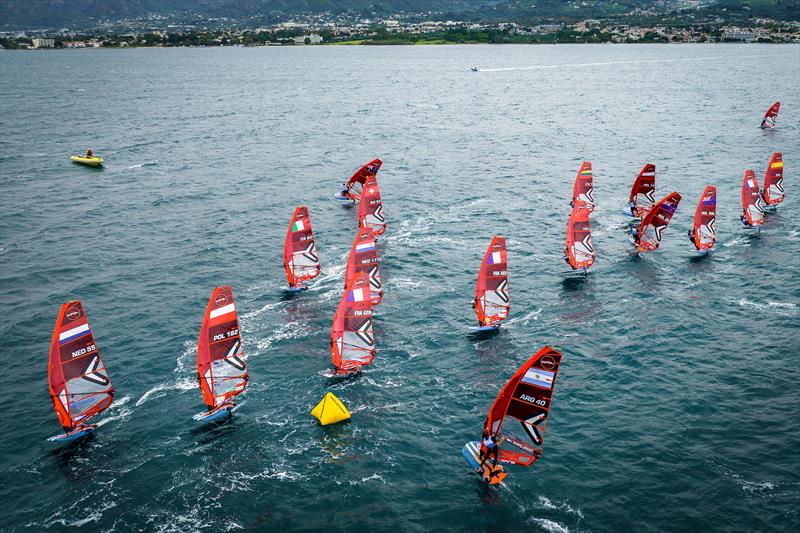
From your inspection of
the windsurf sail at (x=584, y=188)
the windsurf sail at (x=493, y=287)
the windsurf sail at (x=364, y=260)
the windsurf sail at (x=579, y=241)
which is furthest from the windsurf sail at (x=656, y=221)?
the windsurf sail at (x=364, y=260)

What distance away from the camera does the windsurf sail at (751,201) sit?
85.1 m

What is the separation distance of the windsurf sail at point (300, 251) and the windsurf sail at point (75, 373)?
81.9 feet

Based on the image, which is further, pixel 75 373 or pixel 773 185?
Result: pixel 773 185

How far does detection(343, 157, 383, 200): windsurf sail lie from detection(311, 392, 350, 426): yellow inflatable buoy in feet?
193

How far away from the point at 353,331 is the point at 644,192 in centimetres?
5847

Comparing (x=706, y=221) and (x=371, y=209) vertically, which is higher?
(x=371, y=209)

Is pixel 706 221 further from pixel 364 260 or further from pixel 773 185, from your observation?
pixel 364 260

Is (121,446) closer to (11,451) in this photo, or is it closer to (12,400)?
(11,451)

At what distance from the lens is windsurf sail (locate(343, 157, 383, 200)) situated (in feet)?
333

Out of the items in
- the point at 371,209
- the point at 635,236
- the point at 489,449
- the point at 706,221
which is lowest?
the point at 489,449

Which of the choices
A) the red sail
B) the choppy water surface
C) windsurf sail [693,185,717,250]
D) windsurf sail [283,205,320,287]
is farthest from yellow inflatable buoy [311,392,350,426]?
windsurf sail [693,185,717,250]

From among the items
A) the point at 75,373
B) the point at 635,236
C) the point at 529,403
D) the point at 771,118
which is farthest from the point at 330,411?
the point at 771,118

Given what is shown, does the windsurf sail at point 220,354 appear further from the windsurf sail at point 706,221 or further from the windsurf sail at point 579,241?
the windsurf sail at point 706,221

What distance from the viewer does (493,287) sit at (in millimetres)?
60906
